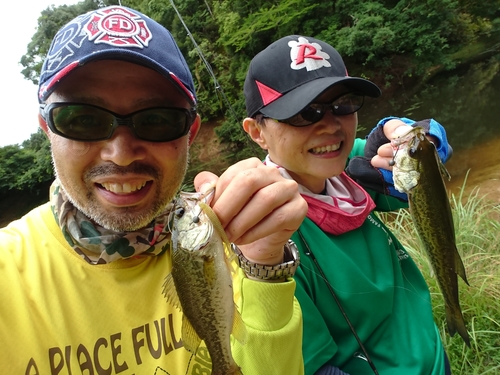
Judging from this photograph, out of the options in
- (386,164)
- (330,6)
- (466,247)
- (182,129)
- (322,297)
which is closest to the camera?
(182,129)

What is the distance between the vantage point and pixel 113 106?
1378 mm

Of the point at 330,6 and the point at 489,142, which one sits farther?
the point at 330,6

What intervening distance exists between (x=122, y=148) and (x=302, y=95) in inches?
37.8

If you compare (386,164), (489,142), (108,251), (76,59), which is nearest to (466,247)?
(386,164)

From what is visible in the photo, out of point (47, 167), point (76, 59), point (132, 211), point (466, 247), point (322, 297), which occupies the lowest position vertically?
point (47, 167)

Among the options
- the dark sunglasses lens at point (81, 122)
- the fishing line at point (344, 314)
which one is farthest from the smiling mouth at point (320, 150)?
the dark sunglasses lens at point (81, 122)

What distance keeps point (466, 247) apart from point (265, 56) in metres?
3.25

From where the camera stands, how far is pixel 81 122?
52.8 inches

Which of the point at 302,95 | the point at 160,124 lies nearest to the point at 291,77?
the point at 302,95

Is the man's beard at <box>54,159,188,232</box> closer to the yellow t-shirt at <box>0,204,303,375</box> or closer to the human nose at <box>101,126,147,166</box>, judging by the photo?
the human nose at <box>101,126,147,166</box>

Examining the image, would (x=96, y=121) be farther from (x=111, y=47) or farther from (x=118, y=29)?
(x=118, y=29)

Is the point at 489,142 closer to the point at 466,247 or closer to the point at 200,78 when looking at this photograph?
the point at 466,247

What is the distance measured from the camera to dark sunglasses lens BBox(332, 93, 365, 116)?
1.96 metres

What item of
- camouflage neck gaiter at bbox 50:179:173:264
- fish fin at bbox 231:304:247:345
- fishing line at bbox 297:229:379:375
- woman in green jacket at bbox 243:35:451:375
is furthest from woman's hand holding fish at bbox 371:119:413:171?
camouflage neck gaiter at bbox 50:179:173:264
